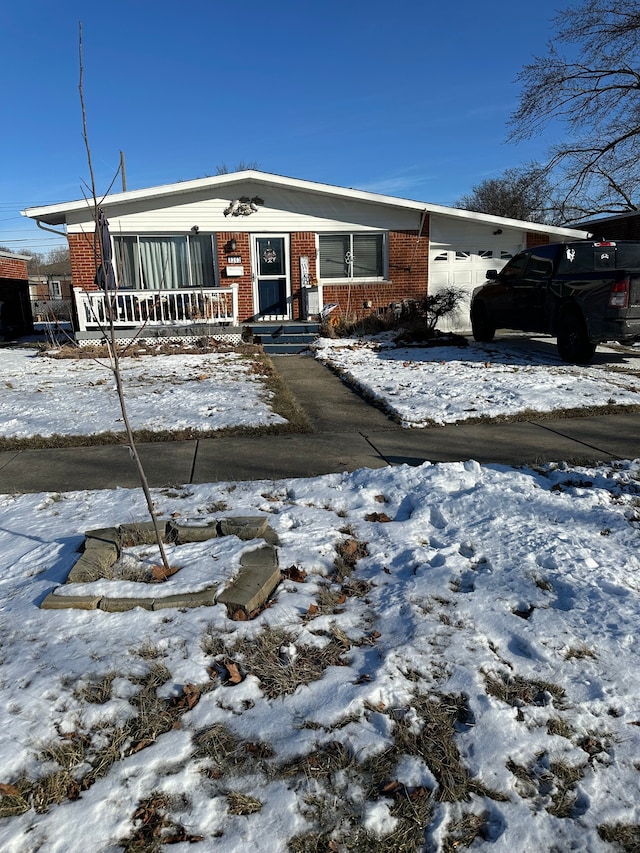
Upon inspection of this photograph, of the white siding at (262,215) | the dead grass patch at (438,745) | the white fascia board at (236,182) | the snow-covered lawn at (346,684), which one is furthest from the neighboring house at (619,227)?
the dead grass patch at (438,745)

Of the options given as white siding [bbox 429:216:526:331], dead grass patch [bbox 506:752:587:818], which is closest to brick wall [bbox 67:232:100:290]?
white siding [bbox 429:216:526:331]

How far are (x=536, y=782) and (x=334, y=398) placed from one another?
20.2 feet

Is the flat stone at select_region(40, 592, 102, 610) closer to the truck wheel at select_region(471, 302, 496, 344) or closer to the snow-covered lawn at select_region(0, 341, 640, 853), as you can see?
the snow-covered lawn at select_region(0, 341, 640, 853)

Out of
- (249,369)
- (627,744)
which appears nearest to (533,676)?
(627,744)

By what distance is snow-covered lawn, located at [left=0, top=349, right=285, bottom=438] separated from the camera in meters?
6.40

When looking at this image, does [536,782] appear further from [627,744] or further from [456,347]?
[456,347]

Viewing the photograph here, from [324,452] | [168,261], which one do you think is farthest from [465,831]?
[168,261]

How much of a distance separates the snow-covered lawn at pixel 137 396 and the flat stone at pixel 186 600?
11.4 feet

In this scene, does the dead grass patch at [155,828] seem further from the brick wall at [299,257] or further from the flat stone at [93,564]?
the brick wall at [299,257]

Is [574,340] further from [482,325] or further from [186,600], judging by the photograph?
[186,600]

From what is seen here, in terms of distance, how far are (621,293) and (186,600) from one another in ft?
25.4

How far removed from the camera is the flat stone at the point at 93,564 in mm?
3064

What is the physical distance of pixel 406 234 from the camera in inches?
589

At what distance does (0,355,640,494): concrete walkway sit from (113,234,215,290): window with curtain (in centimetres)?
939
